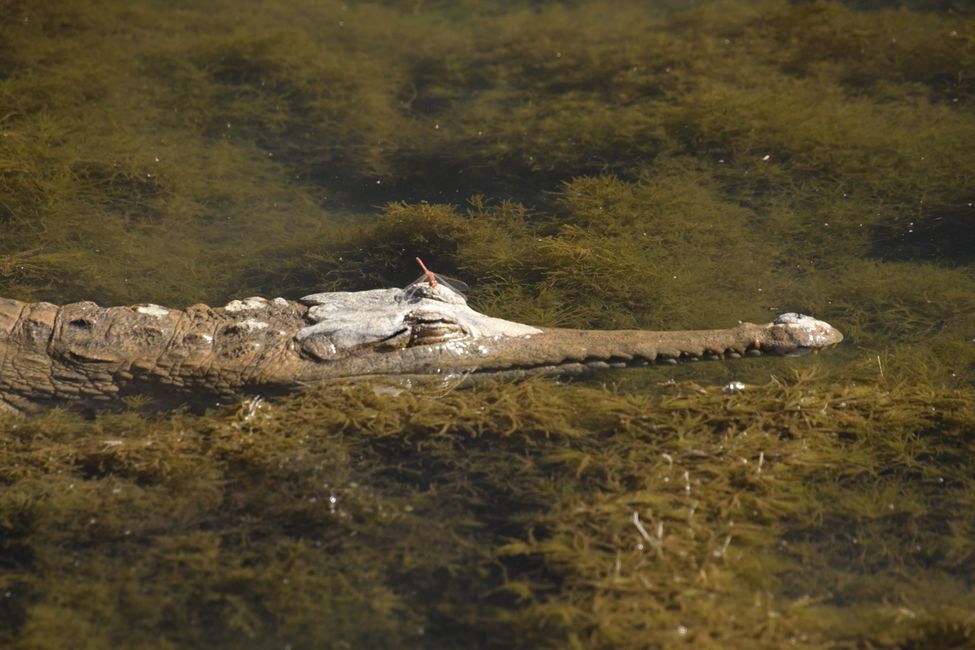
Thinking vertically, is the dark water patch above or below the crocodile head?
above

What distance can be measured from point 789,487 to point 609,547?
905mm

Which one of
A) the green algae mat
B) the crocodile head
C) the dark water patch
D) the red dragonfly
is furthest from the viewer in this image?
the dark water patch

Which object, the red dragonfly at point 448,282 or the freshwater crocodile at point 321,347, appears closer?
the freshwater crocodile at point 321,347

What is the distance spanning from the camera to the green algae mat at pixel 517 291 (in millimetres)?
3744

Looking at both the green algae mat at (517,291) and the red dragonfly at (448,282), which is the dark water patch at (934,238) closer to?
the green algae mat at (517,291)

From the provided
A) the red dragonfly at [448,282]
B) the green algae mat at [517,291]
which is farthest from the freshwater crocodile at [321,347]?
the red dragonfly at [448,282]

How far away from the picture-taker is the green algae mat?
3744mm

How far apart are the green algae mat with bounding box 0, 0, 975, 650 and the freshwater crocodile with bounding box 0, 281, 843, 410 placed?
14cm

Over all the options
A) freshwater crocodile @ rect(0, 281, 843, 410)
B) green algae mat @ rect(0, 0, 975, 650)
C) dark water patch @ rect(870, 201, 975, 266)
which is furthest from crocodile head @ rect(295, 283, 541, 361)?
dark water patch @ rect(870, 201, 975, 266)

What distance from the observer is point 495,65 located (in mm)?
8180

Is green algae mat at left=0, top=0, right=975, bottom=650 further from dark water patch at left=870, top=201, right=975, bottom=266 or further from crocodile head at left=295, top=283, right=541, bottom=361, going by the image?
crocodile head at left=295, top=283, right=541, bottom=361

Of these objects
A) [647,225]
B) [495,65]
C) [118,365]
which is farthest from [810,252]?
[118,365]

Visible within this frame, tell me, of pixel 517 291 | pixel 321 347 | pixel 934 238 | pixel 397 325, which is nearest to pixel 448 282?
pixel 517 291

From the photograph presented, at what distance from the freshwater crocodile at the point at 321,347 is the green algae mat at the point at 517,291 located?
0.14 metres
